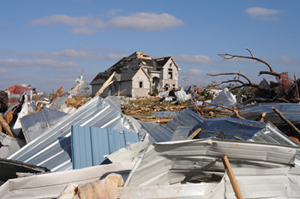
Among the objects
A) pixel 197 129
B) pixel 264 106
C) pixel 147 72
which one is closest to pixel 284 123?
pixel 264 106

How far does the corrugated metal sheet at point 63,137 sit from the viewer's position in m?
3.53

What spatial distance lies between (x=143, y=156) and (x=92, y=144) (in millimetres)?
1535

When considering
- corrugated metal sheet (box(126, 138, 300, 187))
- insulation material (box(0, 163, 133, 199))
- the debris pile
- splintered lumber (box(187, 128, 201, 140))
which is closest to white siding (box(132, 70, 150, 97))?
the debris pile

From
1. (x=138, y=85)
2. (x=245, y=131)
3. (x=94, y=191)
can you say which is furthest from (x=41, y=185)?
(x=138, y=85)

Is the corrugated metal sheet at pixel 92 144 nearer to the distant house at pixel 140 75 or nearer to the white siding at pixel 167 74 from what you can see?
the distant house at pixel 140 75

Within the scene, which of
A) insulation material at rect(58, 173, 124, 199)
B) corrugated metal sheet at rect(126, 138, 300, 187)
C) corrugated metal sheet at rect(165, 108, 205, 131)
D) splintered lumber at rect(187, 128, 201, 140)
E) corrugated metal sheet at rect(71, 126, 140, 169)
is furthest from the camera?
corrugated metal sheet at rect(165, 108, 205, 131)

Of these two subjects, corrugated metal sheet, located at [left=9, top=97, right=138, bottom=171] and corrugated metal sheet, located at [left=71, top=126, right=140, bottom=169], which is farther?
corrugated metal sheet, located at [left=9, top=97, right=138, bottom=171]

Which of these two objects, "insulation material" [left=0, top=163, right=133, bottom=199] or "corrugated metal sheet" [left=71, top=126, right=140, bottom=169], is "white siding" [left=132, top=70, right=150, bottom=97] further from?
"insulation material" [left=0, top=163, right=133, bottom=199]

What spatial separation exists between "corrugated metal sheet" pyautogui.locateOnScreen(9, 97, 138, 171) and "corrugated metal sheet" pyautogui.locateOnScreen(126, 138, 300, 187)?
155cm

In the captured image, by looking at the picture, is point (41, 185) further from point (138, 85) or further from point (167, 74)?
point (167, 74)

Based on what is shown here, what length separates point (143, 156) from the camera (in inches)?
86.0

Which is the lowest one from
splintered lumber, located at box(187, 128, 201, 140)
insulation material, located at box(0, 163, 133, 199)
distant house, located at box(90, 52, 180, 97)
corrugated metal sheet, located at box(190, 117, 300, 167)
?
insulation material, located at box(0, 163, 133, 199)

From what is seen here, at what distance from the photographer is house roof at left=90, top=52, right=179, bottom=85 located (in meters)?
29.2

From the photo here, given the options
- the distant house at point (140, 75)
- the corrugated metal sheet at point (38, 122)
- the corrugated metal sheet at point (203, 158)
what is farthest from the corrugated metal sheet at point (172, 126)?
the distant house at point (140, 75)
